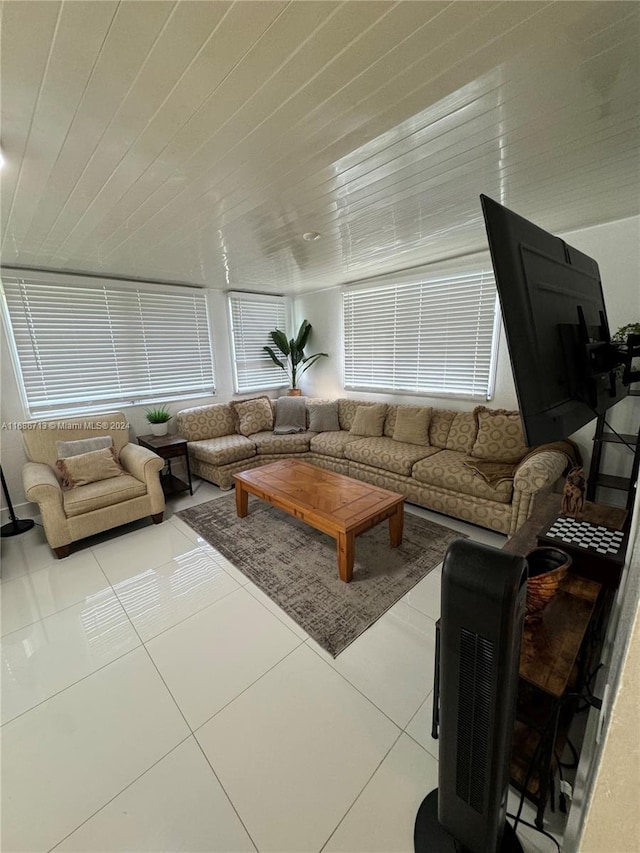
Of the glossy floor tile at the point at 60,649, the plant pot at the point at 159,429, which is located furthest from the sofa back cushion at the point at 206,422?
the glossy floor tile at the point at 60,649

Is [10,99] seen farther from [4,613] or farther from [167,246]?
[4,613]

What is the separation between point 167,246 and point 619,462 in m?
4.02

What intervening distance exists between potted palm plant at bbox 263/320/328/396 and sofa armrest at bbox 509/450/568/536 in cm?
311

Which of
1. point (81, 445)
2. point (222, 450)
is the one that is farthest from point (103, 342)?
point (222, 450)

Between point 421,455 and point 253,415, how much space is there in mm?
2197

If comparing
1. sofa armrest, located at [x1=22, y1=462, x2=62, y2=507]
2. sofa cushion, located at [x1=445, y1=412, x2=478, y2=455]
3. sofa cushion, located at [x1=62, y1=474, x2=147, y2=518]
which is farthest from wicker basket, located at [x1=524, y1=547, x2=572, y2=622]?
sofa armrest, located at [x1=22, y1=462, x2=62, y2=507]

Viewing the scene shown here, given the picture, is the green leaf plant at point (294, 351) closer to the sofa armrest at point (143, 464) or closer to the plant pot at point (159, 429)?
the plant pot at point (159, 429)

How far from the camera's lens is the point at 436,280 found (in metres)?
3.54

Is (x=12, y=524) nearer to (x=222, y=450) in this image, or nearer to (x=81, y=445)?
(x=81, y=445)

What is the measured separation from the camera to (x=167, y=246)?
2650mm

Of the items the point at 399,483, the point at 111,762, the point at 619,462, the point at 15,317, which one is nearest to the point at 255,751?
the point at 111,762

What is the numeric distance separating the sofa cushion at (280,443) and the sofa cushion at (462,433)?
65.0 inches

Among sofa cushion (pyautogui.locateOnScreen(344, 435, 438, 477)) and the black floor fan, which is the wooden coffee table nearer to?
sofa cushion (pyautogui.locateOnScreen(344, 435, 438, 477))

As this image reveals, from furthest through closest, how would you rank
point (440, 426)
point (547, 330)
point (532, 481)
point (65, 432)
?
1. point (440, 426)
2. point (65, 432)
3. point (532, 481)
4. point (547, 330)
